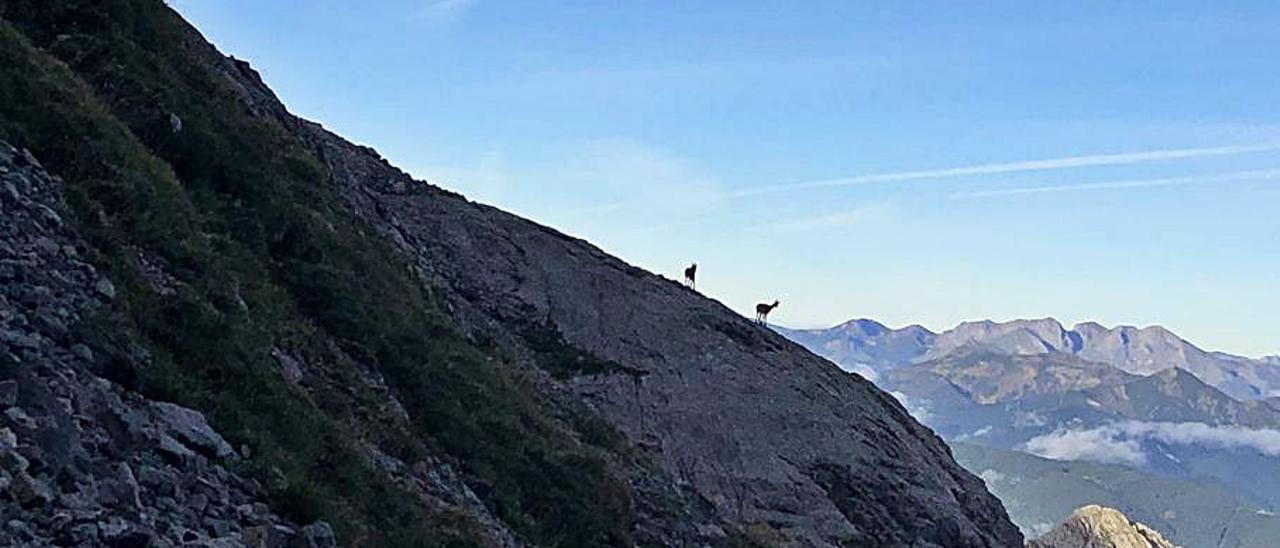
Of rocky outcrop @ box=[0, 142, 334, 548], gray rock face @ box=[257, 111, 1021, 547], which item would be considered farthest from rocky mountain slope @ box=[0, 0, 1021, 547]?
gray rock face @ box=[257, 111, 1021, 547]

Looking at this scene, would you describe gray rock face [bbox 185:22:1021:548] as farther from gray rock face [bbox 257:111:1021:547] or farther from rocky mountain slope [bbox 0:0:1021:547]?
rocky mountain slope [bbox 0:0:1021:547]

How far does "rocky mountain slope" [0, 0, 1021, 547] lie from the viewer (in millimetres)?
17469

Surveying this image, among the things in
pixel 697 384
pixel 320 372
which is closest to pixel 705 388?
pixel 697 384

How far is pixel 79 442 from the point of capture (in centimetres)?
1559

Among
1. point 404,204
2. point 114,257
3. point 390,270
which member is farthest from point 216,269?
point 404,204

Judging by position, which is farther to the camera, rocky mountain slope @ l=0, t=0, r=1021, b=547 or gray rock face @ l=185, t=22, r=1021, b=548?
gray rock face @ l=185, t=22, r=1021, b=548

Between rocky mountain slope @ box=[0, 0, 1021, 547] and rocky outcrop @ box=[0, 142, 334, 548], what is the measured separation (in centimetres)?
5

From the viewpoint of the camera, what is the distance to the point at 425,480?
26.1 meters

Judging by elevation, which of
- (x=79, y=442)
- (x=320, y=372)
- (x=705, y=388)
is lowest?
(x=79, y=442)

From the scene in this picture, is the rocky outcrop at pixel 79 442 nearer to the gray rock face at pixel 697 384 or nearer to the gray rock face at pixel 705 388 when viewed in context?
the gray rock face at pixel 697 384

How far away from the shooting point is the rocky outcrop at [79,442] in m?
14.3

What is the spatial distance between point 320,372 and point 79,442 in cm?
1113

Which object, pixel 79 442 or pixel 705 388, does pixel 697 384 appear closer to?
pixel 705 388

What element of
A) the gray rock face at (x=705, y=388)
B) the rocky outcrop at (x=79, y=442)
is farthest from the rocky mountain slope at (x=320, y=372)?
the gray rock face at (x=705, y=388)
